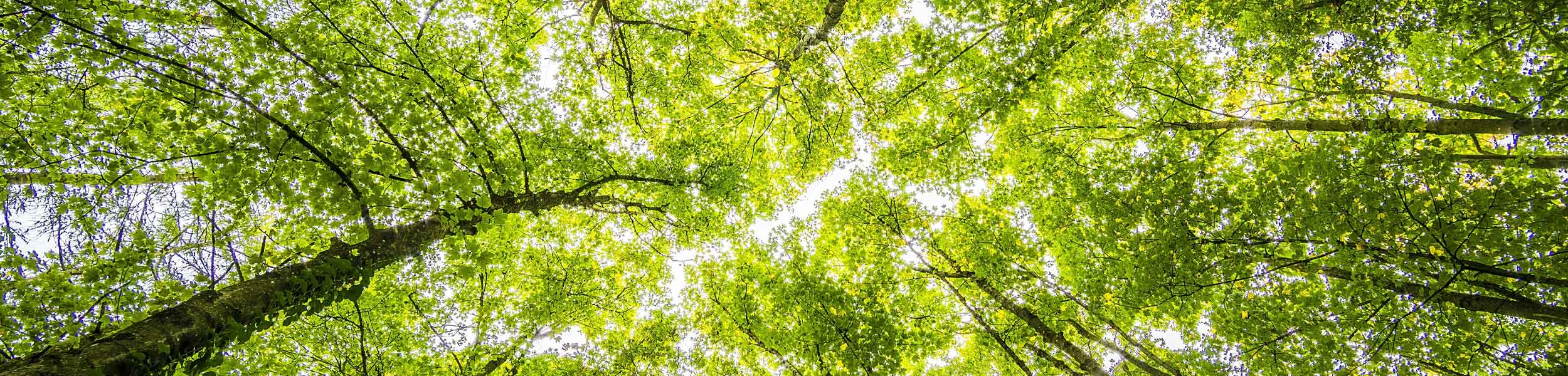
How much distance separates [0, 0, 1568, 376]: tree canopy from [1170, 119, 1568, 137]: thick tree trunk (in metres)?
0.05

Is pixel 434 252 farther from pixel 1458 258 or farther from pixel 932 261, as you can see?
pixel 1458 258

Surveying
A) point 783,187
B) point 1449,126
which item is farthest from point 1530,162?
point 783,187

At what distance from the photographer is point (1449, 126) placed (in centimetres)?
646

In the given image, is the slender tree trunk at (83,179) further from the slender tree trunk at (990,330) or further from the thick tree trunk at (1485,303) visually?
the slender tree trunk at (990,330)

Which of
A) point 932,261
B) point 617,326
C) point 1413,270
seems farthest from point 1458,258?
point 617,326

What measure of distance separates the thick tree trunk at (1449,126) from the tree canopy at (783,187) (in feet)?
0.18

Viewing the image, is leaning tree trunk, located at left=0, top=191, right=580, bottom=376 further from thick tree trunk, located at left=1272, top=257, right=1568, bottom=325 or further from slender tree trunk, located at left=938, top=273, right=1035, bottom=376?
slender tree trunk, located at left=938, top=273, right=1035, bottom=376

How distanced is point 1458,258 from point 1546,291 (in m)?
1.30

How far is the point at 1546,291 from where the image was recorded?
5637 mm

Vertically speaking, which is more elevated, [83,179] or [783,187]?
[783,187]

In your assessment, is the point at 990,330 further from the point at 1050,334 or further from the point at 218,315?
the point at 218,315

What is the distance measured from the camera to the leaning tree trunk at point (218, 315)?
401 centimetres

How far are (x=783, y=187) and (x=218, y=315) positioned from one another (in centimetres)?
1092

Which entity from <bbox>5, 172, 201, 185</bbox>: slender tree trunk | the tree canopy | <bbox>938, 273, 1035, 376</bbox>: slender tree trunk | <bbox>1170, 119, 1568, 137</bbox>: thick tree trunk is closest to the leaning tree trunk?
the tree canopy
